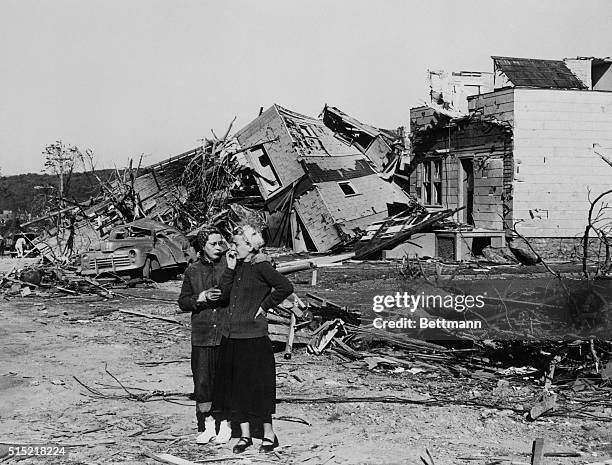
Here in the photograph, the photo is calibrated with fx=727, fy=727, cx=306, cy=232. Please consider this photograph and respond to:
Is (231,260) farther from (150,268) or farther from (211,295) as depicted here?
(150,268)

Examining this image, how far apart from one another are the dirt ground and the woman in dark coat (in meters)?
0.24

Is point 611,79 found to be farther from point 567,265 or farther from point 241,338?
point 241,338

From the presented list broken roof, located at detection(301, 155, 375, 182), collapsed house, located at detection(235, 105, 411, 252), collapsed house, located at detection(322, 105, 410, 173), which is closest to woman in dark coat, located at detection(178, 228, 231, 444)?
collapsed house, located at detection(235, 105, 411, 252)

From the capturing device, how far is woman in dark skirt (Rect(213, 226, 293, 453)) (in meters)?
5.88

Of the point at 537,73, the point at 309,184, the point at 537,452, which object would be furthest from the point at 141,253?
the point at 537,73

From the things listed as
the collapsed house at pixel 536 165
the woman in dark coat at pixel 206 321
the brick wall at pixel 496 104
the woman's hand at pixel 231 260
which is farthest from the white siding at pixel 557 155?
the woman's hand at pixel 231 260

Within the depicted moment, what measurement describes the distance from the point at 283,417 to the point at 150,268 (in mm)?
13418

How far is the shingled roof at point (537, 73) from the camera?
88.1 ft

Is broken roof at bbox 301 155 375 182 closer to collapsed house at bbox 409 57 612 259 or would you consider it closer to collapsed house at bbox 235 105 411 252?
collapsed house at bbox 235 105 411 252

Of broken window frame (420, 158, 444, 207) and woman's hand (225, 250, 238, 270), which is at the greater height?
broken window frame (420, 158, 444, 207)

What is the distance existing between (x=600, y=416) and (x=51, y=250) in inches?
764

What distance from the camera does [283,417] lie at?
276 inches

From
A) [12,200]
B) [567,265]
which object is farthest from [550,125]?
[12,200]

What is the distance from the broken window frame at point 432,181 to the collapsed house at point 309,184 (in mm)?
1179
